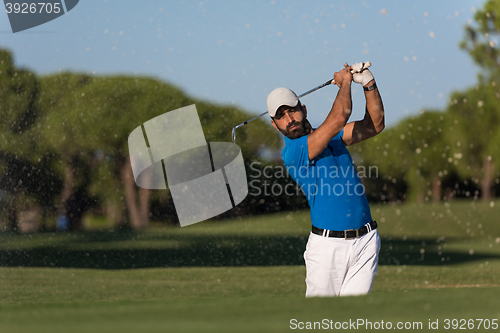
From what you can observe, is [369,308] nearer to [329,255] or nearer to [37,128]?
[329,255]

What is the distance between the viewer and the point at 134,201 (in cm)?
3186

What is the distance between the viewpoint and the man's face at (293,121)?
430cm

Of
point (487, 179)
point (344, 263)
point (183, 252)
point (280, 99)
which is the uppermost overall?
point (280, 99)

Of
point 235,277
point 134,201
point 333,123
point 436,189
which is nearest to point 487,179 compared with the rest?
point 436,189

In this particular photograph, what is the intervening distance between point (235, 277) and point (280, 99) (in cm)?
627

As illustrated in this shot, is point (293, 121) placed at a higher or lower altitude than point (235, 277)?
higher

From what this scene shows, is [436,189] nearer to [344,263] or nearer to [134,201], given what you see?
[134,201]

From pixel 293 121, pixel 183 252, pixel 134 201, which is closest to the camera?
pixel 293 121

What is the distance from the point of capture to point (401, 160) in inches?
1428

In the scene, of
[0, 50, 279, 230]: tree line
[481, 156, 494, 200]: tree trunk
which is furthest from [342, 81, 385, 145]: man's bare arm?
[0, 50, 279, 230]: tree line

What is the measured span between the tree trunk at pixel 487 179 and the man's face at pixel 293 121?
2642cm

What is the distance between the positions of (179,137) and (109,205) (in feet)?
16.9

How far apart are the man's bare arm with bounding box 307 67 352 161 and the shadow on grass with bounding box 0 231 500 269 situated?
8.80 metres

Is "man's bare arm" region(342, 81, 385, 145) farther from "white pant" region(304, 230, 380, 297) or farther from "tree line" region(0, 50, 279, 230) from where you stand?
"tree line" region(0, 50, 279, 230)
